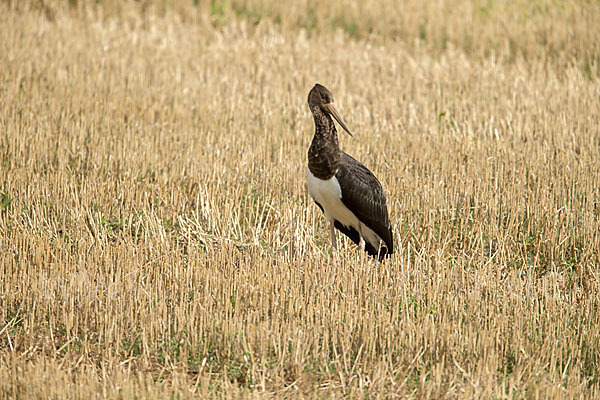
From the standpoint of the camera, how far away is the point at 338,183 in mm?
5969

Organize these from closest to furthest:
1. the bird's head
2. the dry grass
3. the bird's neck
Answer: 1. the dry grass
2. the bird's neck
3. the bird's head

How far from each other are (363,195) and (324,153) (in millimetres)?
464

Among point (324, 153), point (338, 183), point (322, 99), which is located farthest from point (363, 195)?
point (322, 99)

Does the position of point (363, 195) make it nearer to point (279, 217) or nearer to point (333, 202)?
point (333, 202)

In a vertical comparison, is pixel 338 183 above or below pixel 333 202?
above

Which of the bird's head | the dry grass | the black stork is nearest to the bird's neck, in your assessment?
the black stork

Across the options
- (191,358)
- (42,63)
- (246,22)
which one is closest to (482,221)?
(191,358)

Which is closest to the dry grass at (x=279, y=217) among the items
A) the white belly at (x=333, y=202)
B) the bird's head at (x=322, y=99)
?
the white belly at (x=333, y=202)

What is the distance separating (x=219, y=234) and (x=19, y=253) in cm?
169

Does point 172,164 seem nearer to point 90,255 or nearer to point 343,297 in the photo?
point 90,255

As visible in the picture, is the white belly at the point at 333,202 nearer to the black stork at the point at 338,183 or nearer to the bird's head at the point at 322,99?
the black stork at the point at 338,183

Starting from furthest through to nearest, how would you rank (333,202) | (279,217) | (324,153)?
(279,217) → (333,202) → (324,153)

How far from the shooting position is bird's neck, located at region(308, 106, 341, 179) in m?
5.95

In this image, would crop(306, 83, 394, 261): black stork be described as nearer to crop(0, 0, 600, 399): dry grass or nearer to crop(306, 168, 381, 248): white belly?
crop(306, 168, 381, 248): white belly
